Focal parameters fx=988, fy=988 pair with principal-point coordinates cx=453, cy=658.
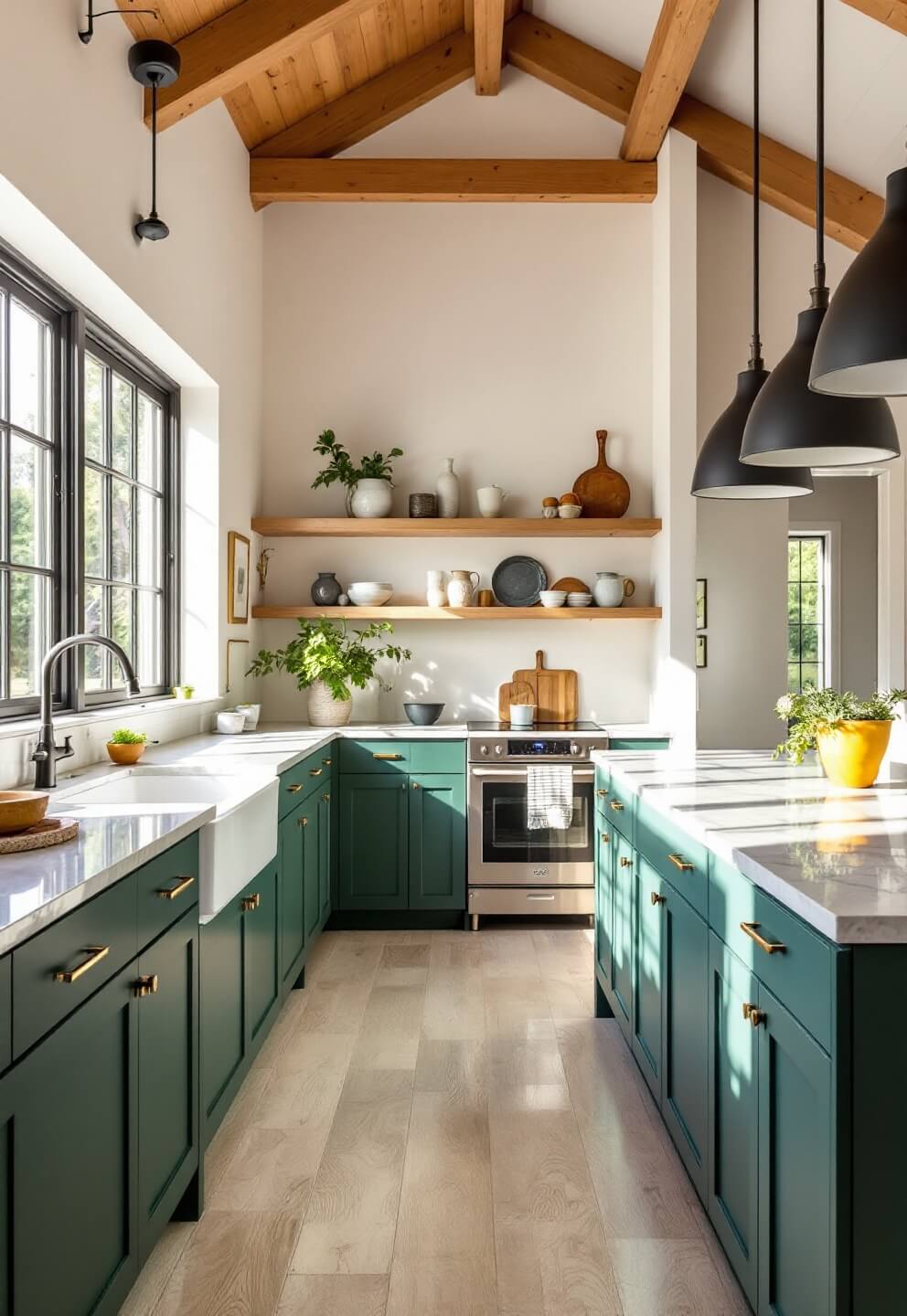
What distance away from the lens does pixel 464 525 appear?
4.81m

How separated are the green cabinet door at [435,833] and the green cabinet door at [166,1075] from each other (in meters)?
2.32

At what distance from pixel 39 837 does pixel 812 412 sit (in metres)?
1.78

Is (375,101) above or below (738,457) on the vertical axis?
above

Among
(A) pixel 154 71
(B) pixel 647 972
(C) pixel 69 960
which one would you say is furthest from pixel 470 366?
(C) pixel 69 960

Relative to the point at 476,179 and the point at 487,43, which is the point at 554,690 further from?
the point at 487,43

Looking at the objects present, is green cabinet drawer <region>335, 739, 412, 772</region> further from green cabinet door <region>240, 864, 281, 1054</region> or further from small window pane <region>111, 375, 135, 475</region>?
small window pane <region>111, 375, 135, 475</region>

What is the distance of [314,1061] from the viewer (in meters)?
3.02

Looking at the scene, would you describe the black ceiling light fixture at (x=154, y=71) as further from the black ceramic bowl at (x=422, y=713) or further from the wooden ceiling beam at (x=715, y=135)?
the wooden ceiling beam at (x=715, y=135)

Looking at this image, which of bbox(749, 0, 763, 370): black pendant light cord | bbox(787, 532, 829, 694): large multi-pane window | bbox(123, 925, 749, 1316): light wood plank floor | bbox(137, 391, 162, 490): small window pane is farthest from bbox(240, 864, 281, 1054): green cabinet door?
bbox(787, 532, 829, 694): large multi-pane window

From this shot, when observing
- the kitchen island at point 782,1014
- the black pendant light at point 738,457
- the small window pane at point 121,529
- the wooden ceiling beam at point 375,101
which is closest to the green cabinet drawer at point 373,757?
the small window pane at point 121,529

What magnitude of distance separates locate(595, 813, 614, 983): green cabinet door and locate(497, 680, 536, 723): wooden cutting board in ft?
5.21

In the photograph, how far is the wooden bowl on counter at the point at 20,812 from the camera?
1748 mm

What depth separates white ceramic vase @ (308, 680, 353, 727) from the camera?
15.4ft

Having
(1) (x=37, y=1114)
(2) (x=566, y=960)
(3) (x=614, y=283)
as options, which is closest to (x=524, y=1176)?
(1) (x=37, y=1114)
